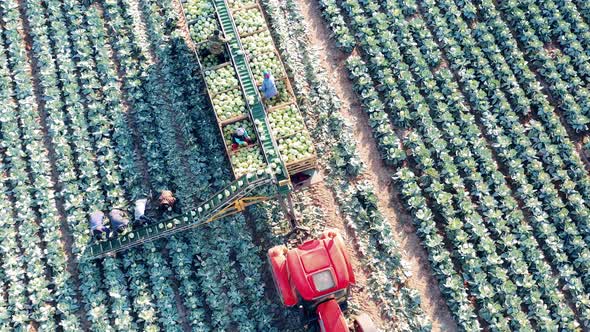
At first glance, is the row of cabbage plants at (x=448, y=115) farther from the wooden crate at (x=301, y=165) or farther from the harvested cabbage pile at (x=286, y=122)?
the wooden crate at (x=301, y=165)

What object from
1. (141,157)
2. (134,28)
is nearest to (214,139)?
(141,157)

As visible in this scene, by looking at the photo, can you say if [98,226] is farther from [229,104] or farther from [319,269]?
[319,269]

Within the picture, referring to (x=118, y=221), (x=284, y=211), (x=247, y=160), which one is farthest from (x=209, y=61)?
(x=118, y=221)

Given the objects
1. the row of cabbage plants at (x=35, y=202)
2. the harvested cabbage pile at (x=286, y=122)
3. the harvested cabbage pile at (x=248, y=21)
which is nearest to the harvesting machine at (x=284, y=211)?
the harvested cabbage pile at (x=286, y=122)

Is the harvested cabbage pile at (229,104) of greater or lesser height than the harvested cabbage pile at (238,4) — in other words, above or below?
below

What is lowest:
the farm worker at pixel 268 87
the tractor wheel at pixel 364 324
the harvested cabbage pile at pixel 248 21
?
the tractor wheel at pixel 364 324
